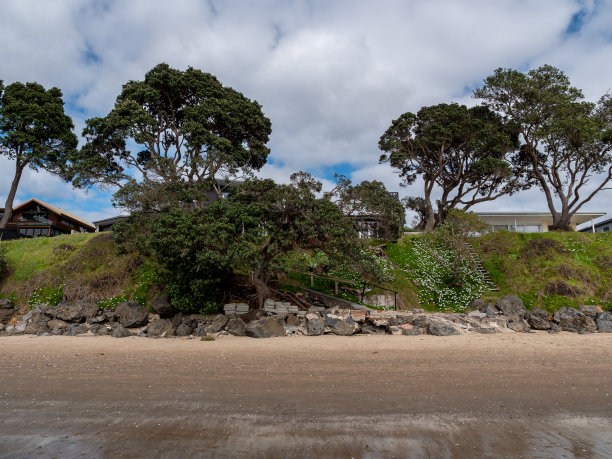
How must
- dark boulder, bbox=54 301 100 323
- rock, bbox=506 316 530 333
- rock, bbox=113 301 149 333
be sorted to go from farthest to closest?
dark boulder, bbox=54 301 100 323, rock, bbox=113 301 149 333, rock, bbox=506 316 530 333

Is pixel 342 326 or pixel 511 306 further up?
pixel 511 306

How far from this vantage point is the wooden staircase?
65.2 feet

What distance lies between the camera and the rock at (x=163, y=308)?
15.3 metres

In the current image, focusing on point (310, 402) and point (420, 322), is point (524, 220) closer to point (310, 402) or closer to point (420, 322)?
point (420, 322)

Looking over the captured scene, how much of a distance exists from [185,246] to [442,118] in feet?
83.0

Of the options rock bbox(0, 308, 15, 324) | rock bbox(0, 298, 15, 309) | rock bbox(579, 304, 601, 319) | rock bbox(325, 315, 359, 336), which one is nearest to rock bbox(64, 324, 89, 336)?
rock bbox(0, 308, 15, 324)

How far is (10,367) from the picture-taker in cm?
902

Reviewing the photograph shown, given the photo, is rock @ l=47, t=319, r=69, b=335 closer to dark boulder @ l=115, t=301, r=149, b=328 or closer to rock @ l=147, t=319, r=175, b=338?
dark boulder @ l=115, t=301, r=149, b=328

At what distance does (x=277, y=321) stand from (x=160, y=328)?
468cm

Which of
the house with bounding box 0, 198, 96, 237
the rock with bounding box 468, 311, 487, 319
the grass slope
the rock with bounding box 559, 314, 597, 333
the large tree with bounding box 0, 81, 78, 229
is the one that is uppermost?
the large tree with bounding box 0, 81, 78, 229

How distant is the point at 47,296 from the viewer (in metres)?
17.4

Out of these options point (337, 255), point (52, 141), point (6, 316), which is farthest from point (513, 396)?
point (52, 141)

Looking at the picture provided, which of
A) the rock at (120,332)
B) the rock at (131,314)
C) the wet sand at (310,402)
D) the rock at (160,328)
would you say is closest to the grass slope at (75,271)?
the rock at (131,314)

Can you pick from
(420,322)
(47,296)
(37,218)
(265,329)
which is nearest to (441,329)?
(420,322)
